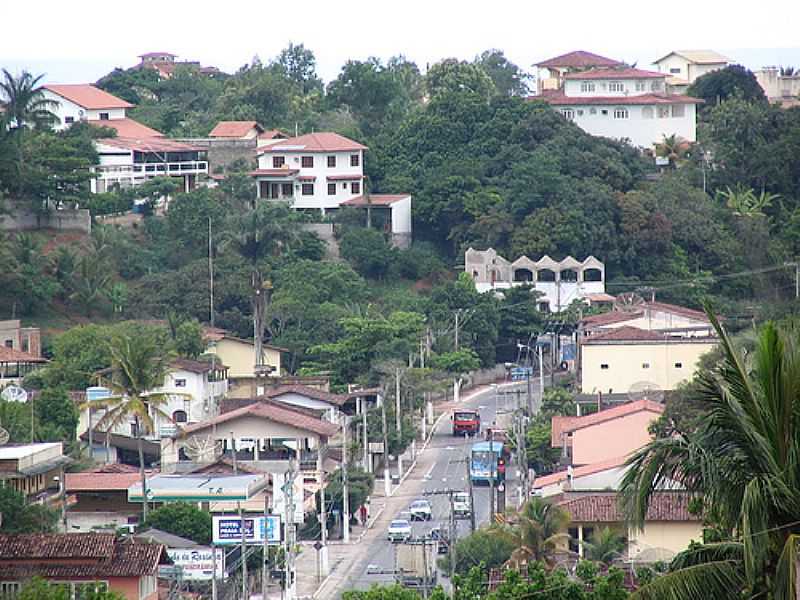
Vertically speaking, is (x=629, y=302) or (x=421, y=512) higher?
(x=629, y=302)

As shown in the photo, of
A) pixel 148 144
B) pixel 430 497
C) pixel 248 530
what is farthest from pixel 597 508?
pixel 148 144

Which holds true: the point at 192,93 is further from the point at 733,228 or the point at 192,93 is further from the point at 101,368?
the point at 101,368

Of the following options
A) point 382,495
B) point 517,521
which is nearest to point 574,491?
point 517,521

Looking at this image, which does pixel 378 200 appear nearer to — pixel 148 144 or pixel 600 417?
pixel 148 144

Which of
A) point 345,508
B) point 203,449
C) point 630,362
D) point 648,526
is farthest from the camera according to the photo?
point 630,362

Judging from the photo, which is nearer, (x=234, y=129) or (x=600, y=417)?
(x=600, y=417)

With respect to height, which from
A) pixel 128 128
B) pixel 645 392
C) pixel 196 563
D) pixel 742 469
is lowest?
pixel 196 563

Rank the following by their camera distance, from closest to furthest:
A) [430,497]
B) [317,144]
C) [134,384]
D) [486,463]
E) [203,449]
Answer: [134,384] < [430,497] < [203,449] < [486,463] < [317,144]
